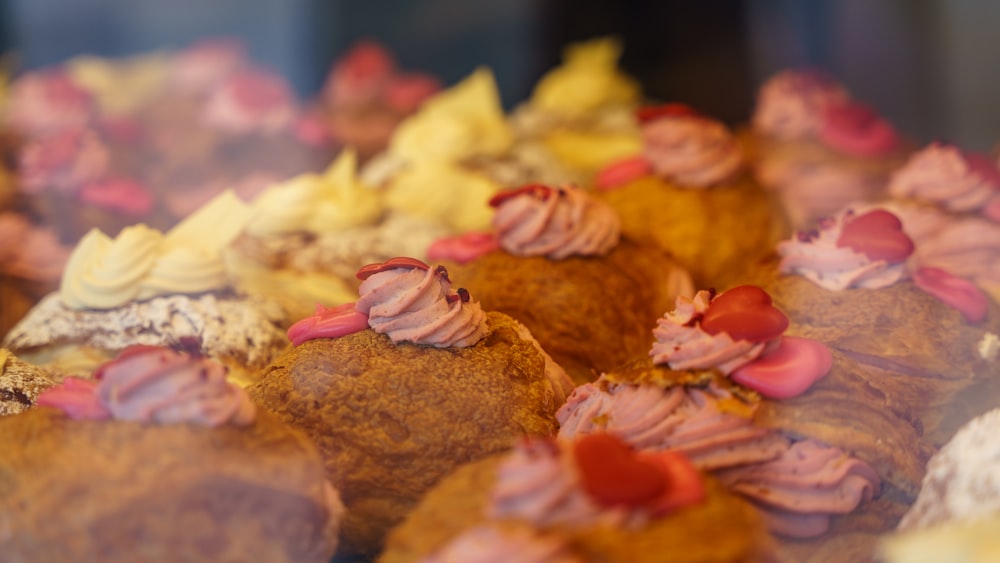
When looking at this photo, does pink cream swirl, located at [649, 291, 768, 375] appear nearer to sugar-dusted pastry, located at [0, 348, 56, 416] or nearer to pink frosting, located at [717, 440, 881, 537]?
pink frosting, located at [717, 440, 881, 537]

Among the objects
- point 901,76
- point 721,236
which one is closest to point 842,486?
point 721,236

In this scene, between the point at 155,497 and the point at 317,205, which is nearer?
the point at 155,497

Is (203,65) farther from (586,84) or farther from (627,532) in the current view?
(627,532)

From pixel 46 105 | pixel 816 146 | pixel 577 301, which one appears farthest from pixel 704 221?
pixel 46 105

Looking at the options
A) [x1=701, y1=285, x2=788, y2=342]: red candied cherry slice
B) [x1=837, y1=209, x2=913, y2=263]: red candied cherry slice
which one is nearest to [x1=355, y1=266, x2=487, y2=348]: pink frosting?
[x1=701, y1=285, x2=788, y2=342]: red candied cherry slice

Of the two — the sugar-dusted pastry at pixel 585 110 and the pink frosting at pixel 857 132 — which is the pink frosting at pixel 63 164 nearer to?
the sugar-dusted pastry at pixel 585 110

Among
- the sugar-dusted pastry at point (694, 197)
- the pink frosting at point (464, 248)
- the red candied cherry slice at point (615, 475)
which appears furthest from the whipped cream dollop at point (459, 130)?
the red candied cherry slice at point (615, 475)
